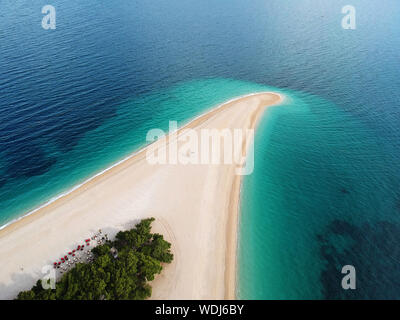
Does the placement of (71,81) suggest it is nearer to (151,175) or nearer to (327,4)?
(151,175)

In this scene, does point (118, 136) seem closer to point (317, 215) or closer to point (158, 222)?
point (158, 222)

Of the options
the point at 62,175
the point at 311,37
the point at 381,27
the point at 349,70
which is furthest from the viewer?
the point at 381,27

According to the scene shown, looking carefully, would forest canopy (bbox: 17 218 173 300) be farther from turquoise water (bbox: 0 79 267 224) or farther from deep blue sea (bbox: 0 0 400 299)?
turquoise water (bbox: 0 79 267 224)

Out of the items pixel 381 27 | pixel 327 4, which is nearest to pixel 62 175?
pixel 381 27

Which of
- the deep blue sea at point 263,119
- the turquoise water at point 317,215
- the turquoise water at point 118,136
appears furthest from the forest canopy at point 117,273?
the turquoise water at point 118,136

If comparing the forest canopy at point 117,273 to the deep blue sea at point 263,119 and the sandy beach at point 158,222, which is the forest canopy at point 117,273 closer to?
the sandy beach at point 158,222
